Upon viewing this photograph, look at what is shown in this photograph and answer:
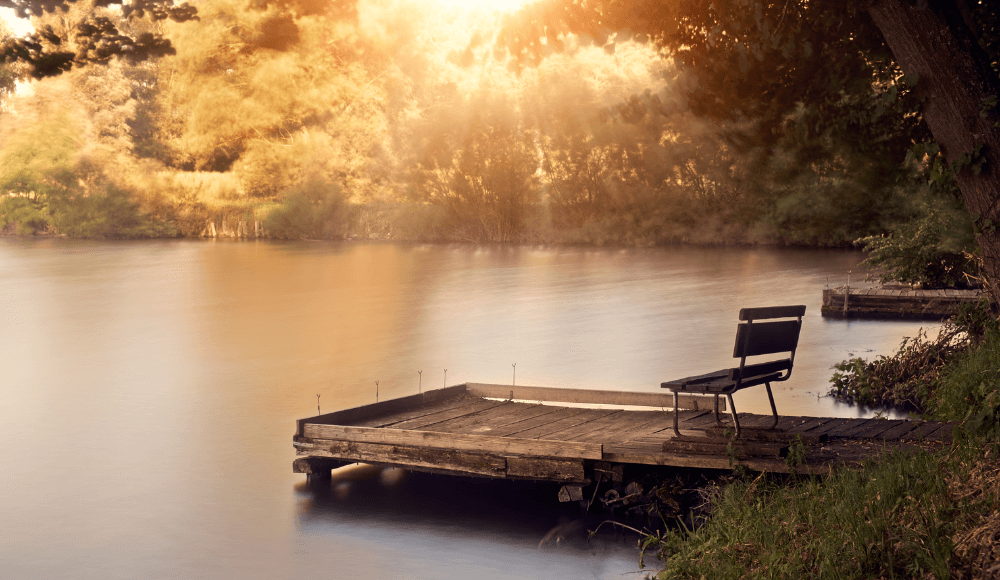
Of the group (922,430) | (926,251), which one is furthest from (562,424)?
(926,251)

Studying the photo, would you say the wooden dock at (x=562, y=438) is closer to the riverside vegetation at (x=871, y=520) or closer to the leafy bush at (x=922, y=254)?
the riverside vegetation at (x=871, y=520)

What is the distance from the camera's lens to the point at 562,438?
808 cm

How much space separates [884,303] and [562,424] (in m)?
13.4

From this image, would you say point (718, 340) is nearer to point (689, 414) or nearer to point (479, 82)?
point (689, 414)

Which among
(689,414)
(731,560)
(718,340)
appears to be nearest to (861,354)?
(718,340)

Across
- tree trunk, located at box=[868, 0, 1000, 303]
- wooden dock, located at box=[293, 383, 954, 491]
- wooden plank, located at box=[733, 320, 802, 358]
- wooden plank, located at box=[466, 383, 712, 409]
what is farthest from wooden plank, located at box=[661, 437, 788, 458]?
wooden plank, located at box=[466, 383, 712, 409]

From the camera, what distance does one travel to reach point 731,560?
5.07 metres

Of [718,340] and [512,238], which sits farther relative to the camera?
[512,238]

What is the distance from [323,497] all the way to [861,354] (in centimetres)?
977

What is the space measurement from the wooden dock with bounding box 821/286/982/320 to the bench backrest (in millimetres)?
13022

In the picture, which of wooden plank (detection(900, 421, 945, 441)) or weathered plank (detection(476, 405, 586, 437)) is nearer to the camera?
wooden plank (detection(900, 421, 945, 441))

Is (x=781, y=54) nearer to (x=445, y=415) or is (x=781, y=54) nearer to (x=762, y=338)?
(x=762, y=338)

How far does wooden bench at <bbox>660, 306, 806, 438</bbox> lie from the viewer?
646 centimetres

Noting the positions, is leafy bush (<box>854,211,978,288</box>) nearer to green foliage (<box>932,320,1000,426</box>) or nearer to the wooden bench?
green foliage (<box>932,320,1000,426</box>)
